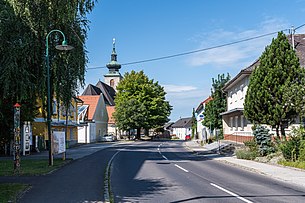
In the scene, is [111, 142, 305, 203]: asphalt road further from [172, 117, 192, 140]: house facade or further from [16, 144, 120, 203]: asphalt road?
[172, 117, 192, 140]: house facade

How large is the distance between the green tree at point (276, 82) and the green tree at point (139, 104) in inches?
1831

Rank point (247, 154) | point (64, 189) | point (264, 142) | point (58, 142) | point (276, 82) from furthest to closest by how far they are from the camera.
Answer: point (247, 154), point (264, 142), point (276, 82), point (58, 142), point (64, 189)

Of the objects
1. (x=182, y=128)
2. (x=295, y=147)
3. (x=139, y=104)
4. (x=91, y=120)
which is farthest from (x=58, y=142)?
(x=182, y=128)

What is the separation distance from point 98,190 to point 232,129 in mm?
34056

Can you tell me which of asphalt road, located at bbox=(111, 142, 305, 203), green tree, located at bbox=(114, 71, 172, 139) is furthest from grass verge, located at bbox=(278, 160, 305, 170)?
green tree, located at bbox=(114, 71, 172, 139)

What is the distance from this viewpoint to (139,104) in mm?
72188

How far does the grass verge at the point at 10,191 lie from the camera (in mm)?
9969

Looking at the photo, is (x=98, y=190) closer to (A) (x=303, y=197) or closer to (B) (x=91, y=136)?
(A) (x=303, y=197)

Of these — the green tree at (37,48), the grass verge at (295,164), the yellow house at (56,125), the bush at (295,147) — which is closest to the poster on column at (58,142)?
the green tree at (37,48)

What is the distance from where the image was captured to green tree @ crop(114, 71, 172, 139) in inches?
2781

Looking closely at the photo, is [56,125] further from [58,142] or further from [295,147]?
[295,147]

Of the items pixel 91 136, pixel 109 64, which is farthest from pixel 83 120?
pixel 109 64

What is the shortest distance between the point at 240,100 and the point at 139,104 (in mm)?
36242

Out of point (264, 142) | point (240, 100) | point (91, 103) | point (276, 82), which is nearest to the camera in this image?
point (276, 82)
